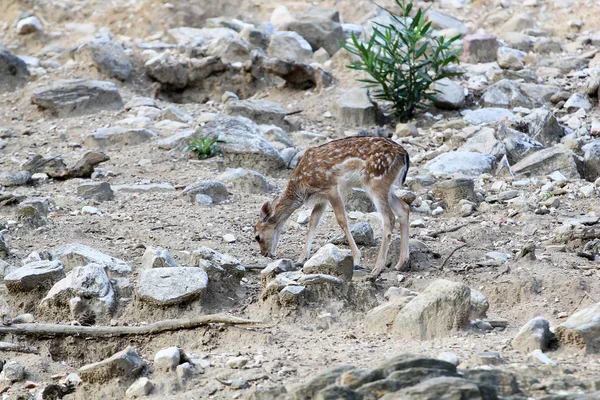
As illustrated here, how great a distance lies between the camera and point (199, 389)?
576cm

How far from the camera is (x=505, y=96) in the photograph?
43.4 feet

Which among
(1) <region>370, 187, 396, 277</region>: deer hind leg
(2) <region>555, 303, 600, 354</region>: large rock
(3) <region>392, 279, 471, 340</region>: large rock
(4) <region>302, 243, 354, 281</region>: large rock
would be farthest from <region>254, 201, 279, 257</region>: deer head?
(2) <region>555, 303, 600, 354</region>: large rock

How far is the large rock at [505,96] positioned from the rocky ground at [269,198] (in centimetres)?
3

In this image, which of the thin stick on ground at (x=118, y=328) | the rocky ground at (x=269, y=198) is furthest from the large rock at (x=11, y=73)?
the thin stick on ground at (x=118, y=328)

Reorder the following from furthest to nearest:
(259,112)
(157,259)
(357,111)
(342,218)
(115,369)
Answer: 1. (357,111)
2. (259,112)
3. (342,218)
4. (157,259)
5. (115,369)

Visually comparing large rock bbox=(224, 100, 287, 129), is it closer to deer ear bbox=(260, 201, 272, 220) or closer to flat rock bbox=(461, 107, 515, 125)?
flat rock bbox=(461, 107, 515, 125)

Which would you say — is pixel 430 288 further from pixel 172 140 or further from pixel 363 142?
pixel 172 140

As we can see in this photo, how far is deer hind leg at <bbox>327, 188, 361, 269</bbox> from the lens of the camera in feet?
27.1

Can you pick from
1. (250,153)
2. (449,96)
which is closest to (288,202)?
(250,153)

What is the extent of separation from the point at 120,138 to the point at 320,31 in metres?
5.00

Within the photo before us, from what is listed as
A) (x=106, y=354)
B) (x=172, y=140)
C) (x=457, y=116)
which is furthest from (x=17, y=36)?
(x=106, y=354)

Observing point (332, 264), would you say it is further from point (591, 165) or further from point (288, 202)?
point (591, 165)

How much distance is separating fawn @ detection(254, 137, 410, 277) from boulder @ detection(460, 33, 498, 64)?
6.95 m

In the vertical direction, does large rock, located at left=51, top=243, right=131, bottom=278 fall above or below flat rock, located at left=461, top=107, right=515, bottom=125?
above
